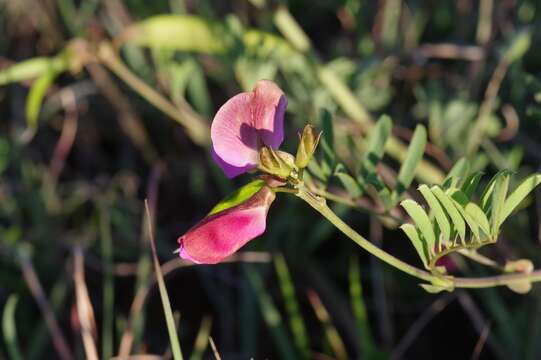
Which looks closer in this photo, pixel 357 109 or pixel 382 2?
pixel 357 109

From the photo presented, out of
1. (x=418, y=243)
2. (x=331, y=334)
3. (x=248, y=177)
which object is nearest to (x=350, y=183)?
(x=418, y=243)

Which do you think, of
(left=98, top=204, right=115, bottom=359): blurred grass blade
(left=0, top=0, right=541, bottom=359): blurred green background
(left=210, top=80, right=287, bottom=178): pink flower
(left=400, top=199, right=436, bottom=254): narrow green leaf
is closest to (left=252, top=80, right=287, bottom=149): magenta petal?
(left=210, top=80, right=287, bottom=178): pink flower

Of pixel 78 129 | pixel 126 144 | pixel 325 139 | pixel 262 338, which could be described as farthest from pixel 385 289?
pixel 78 129

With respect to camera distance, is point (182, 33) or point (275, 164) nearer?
point (275, 164)

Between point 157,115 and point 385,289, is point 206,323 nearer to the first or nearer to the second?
point 385,289

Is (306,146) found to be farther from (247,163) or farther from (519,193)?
(519,193)

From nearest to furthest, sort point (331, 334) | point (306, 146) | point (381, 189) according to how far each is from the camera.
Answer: point (306, 146)
point (381, 189)
point (331, 334)
